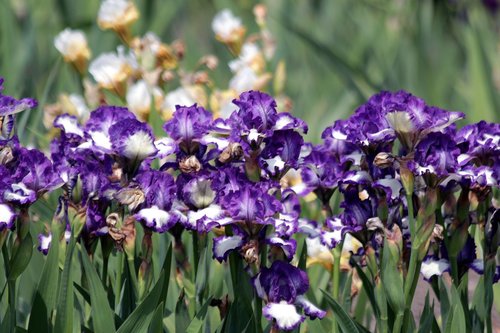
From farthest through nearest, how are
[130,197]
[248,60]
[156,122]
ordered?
[248,60]
[156,122]
[130,197]

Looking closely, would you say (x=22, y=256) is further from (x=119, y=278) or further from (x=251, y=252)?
(x=251, y=252)

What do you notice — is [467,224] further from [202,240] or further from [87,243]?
[87,243]

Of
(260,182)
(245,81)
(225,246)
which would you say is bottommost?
(225,246)

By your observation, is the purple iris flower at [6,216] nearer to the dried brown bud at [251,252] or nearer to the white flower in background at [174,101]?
the dried brown bud at [251,252]

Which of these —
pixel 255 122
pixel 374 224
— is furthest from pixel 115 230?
pixel 374 224

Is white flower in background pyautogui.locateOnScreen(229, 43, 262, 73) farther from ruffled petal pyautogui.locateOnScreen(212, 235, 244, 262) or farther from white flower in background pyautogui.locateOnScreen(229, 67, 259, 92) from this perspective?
ruffled petal pyautogui.locateOnScreen(212, 235, 244, 262)

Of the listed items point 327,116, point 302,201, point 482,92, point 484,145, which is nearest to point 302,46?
point 327,116
